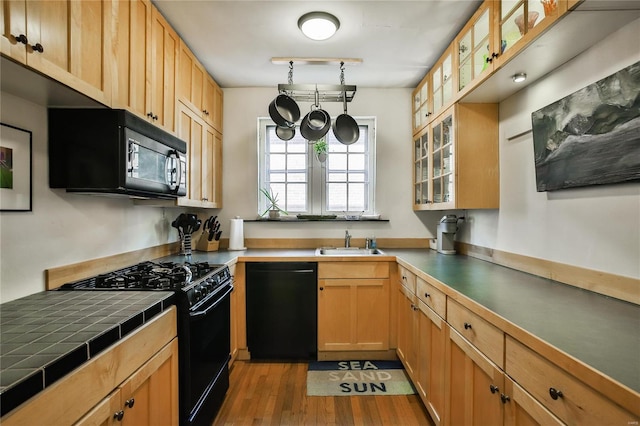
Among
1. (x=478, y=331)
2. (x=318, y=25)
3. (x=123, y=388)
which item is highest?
(x=318, y=25)

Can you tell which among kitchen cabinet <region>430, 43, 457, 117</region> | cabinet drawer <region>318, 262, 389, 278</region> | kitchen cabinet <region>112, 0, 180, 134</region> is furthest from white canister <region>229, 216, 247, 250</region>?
kitchen cabinet <region>430, 43, 457, 117</region>

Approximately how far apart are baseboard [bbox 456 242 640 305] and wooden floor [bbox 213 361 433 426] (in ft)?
3.63

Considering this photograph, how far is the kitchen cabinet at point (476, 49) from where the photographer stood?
1722mm

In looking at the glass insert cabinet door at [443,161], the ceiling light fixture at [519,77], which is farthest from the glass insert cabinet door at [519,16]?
the glass insert cabinet door at [443,161]

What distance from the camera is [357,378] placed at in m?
2.38

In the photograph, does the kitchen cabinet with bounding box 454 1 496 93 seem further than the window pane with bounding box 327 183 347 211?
No

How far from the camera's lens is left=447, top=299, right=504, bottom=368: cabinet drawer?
1110 mm

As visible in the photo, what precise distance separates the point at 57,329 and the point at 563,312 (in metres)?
1.70

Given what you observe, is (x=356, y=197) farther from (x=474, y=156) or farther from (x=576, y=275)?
(x=576, y=275)

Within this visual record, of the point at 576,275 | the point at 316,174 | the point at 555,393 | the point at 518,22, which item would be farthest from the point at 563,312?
the point at 316,174

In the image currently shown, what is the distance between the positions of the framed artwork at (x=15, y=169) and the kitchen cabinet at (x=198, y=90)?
3.41 feet

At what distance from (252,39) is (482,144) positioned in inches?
71.9

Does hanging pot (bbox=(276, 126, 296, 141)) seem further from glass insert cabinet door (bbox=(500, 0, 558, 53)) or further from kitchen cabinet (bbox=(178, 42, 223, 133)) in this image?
glass insert cabinet door (bbox=(500, 0, 558, 53))

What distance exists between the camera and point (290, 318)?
2.61m
